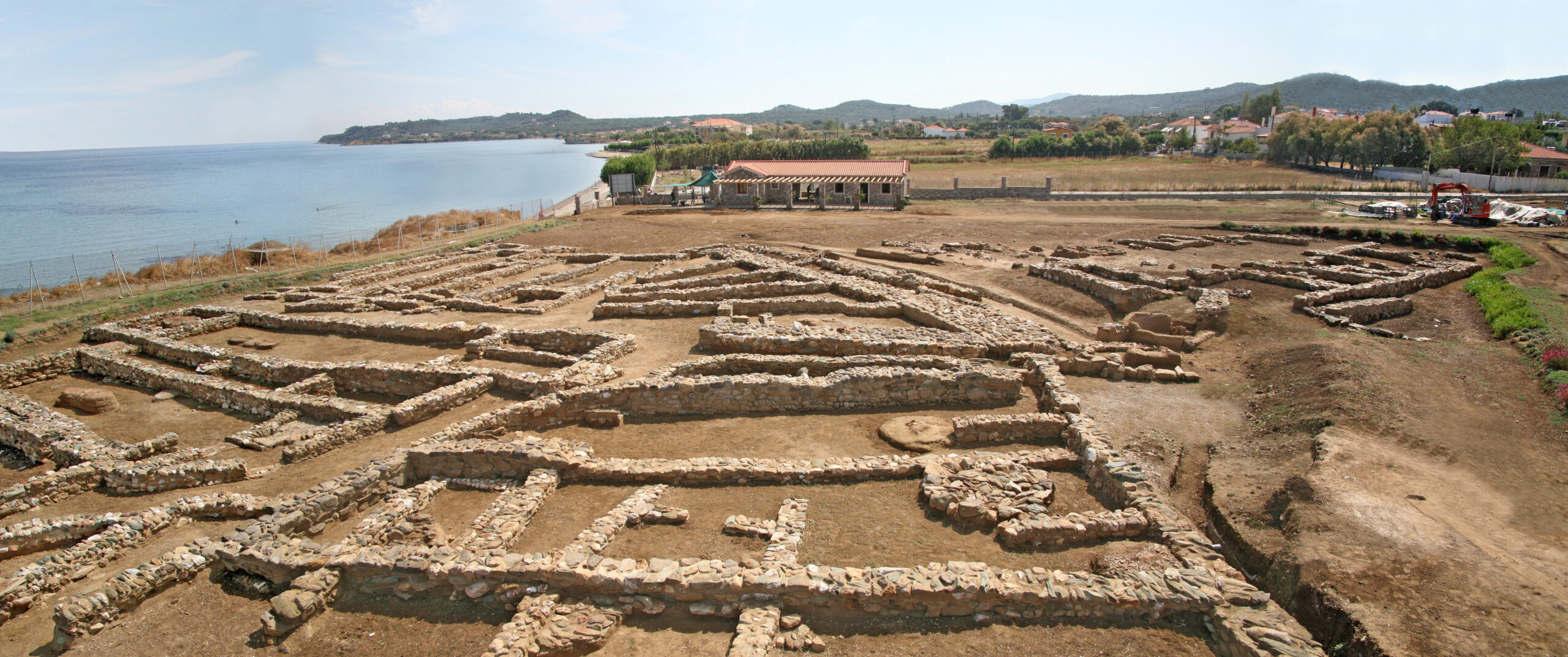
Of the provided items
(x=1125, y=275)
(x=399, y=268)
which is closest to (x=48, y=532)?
(x=399, y=268)

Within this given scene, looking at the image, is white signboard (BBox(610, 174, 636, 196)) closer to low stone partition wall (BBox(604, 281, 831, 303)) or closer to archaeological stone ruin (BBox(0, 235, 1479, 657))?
archaeological stone ruin (BBox(0, 235, 1479, 657))

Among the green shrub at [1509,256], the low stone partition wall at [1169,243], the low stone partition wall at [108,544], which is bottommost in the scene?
the low stone partition wall at [108,544]

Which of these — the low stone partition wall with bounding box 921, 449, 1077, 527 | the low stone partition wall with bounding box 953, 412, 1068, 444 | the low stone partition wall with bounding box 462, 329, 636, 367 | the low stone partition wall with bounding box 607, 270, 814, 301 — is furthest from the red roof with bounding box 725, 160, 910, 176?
the low stone partition wall with bounding box 921, 449, 1077, 527

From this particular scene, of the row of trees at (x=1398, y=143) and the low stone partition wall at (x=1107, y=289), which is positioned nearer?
the low stone partition wall at (x=1107, y=289)

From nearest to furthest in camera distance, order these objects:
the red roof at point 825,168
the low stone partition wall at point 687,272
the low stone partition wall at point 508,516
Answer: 1. the low stone partition wall at point 508,516
2. the low stone partition wall at point 687,272
3. the red roof at point 825,168

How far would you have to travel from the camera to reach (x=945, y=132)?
15925 centimetres

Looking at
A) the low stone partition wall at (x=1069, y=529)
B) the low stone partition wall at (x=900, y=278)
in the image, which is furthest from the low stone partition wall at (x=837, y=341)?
the low stone partition wall at (x=1069, y=529)

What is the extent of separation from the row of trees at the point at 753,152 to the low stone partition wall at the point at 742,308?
210 ft

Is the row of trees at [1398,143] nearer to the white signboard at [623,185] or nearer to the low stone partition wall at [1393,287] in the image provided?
the low stone partition wall at [1393,287]

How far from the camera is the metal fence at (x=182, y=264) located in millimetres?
25406

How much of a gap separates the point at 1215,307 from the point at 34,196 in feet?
468

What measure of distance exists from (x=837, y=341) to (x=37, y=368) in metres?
20.1

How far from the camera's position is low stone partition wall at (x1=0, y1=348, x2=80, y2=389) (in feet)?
54.7

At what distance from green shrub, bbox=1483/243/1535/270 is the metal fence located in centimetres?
4433
